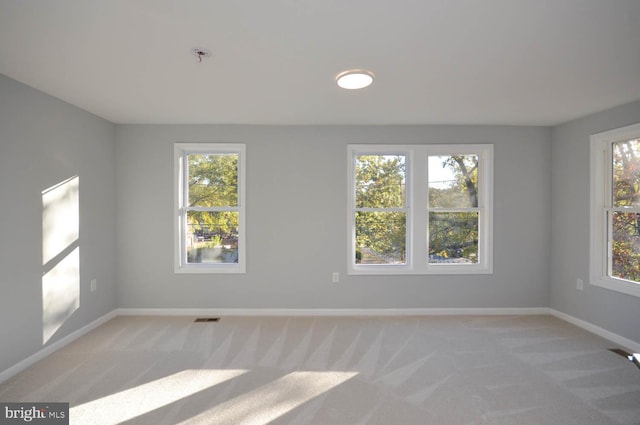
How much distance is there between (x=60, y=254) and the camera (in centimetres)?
291

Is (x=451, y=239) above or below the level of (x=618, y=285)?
above

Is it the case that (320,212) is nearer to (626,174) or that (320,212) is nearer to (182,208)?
(182,208)

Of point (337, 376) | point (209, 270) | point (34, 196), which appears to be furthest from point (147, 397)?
point (34, 196)

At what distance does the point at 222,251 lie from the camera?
3916mm

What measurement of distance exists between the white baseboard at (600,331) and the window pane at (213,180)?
14.4ft

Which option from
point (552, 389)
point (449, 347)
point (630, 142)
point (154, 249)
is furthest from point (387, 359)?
point (630, 142)

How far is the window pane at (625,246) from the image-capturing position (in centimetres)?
301

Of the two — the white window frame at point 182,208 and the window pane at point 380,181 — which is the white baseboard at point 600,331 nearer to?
the window pane at point 380,181

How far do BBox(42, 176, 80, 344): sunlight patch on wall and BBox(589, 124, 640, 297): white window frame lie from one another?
5.66 m

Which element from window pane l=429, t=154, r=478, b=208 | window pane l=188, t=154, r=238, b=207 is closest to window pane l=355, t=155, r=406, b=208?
window pane l=429, t=154, r=478, b=208

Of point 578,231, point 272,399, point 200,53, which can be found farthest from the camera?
point 578,231

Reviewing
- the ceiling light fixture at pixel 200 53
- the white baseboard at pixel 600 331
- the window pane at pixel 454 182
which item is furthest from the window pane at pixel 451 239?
the ceiling light fixture at pixel 200 53

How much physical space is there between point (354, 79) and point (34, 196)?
9.82ft

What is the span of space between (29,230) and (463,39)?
3732 millimetres
